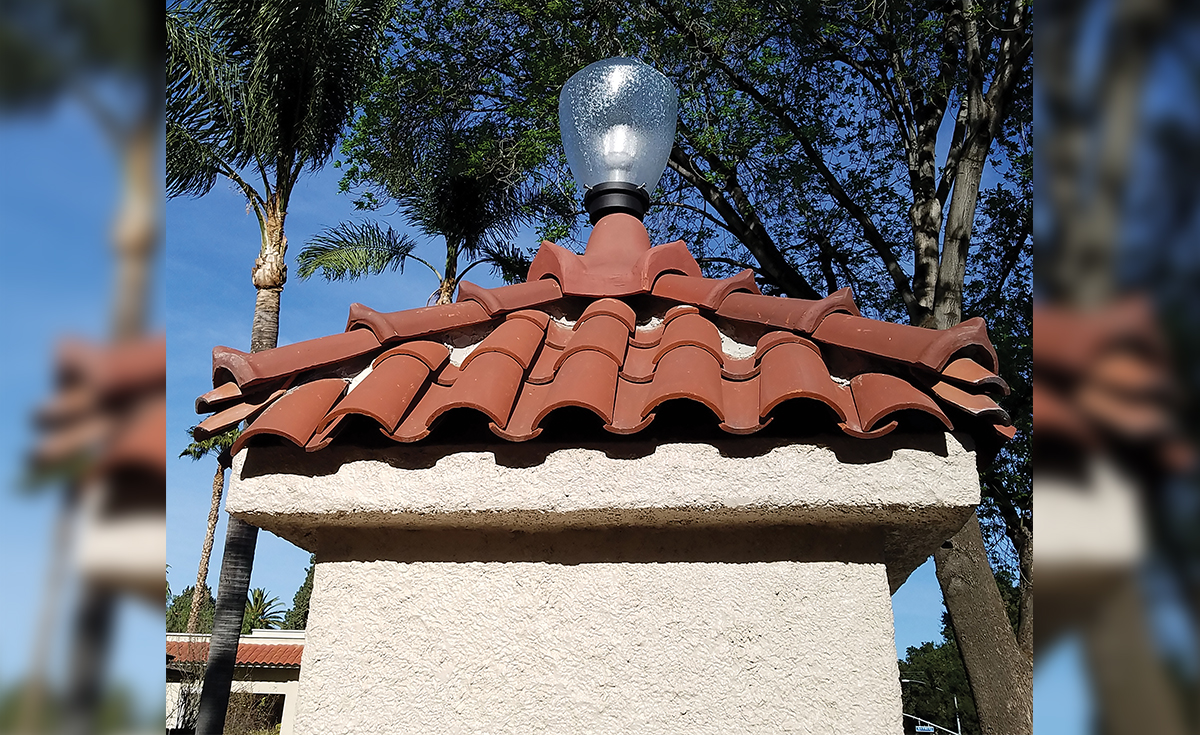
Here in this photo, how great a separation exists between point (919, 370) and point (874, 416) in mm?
191

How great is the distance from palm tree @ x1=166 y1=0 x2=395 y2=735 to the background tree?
3.23 ft

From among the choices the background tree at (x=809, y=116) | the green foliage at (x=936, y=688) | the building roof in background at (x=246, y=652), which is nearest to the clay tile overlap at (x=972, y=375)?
the background tree at (x=809, y=116)

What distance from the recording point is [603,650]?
1.89 metres

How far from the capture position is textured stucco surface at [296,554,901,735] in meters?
1.83

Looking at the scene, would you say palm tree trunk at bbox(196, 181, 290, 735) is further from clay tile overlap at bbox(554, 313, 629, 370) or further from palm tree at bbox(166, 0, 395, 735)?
clay tile overlap at bbox(554, 313, 629, 370)

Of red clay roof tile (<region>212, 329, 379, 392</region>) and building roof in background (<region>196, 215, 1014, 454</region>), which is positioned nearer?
building roof in background (<region>196, 215, 1014, 454</region>)

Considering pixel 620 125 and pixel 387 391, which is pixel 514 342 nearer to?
pixel 387 391

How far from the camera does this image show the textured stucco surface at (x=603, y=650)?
1829 mm

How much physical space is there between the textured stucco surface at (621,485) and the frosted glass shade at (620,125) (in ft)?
5.21
